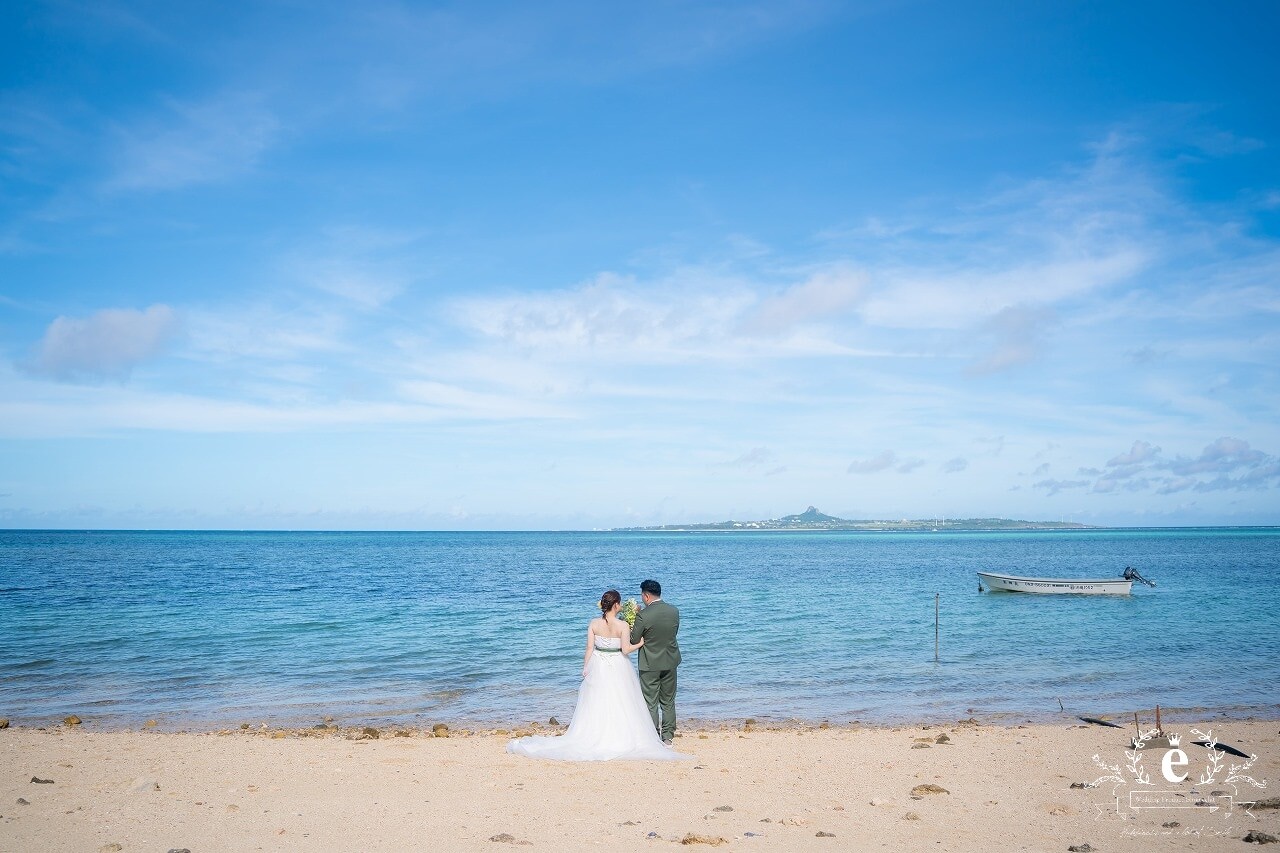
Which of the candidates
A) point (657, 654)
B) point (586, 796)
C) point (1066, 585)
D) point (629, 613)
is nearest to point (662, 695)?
point (657, 654)

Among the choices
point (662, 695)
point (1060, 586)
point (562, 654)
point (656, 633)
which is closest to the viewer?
point (656, 633)

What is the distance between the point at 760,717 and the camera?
53.5 ft

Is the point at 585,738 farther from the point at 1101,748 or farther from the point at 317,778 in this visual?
the point at 1101,748

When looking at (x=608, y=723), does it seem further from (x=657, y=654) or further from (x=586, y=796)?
(x=586, y=796)

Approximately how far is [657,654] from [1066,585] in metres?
47.3

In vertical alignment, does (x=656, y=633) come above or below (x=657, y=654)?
above

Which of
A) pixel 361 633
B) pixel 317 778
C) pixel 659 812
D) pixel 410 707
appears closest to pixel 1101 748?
pixel 659 812

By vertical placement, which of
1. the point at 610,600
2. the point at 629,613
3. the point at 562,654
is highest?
the point at 610,600

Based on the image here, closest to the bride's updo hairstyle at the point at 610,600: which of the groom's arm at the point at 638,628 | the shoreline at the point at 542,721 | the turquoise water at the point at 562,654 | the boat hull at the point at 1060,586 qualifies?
the groom's arm at the point at 638,628

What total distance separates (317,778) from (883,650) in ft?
60.9

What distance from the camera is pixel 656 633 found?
12.2m

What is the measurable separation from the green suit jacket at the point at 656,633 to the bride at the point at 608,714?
28 centimetres

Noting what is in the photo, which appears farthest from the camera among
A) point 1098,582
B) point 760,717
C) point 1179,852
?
point 1098,582

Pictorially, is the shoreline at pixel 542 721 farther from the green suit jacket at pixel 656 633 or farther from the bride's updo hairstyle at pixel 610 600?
the bride's updo hairstyle at pixel 610 600
